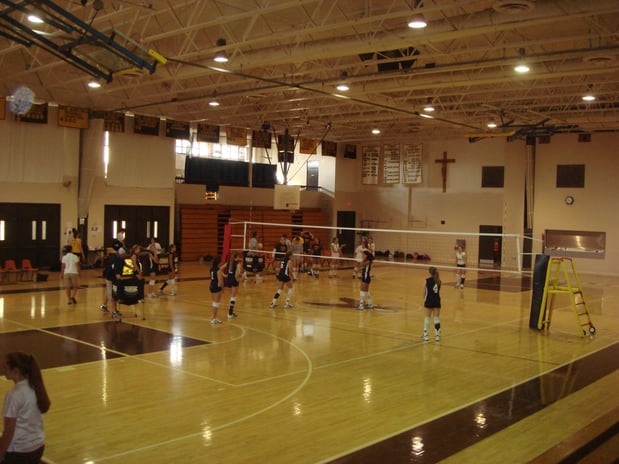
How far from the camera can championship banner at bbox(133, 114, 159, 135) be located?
2950cm

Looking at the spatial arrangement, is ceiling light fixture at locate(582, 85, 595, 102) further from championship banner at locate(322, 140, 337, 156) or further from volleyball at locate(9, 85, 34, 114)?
volleyball at locate(9, 85, 34, 114)

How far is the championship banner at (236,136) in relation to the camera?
3316cm

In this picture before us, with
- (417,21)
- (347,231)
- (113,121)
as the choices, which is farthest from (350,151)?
(417,21)

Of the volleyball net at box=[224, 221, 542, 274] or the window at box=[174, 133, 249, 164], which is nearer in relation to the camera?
the volleyball net at box=[224, 221, 542, 274]

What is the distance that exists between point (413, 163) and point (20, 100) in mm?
23816

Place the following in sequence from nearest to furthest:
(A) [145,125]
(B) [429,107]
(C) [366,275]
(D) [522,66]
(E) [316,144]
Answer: (C) [366,275] → (D) [522,66] → (B) [429,107] → (A) [145,125] → (E) [316,144]

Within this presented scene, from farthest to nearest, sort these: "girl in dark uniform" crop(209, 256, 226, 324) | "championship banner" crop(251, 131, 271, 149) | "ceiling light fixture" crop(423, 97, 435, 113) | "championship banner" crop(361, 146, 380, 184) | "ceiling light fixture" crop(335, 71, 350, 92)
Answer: "championship banner" crop(361, 146, 380, 184)
"championship banner" crop(251, 131, 271, 149)
"ceiling light fixture" crop(423, 97, 435, 113)
"ceiling light fixture" crop(335, 71, 350, 92)
"girl in dark uniform" crop(209, 256, 226, 324)

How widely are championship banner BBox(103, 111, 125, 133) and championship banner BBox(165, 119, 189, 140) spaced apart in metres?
2.66

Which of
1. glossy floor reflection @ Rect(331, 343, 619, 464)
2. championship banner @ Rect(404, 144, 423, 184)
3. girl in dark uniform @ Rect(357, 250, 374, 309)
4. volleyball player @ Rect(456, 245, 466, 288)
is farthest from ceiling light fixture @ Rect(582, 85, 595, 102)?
championship banner @ Rect(404, 144, 423, 184)

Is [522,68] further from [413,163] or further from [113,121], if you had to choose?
[413,163]

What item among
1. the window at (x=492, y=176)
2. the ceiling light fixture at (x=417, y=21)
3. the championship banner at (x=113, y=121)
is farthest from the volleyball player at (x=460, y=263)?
the championship banner at (x=113, y=121)

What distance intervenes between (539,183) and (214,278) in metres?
23.4

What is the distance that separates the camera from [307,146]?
36312 millimetres

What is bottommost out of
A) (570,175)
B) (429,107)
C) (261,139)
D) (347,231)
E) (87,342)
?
(87,342)
